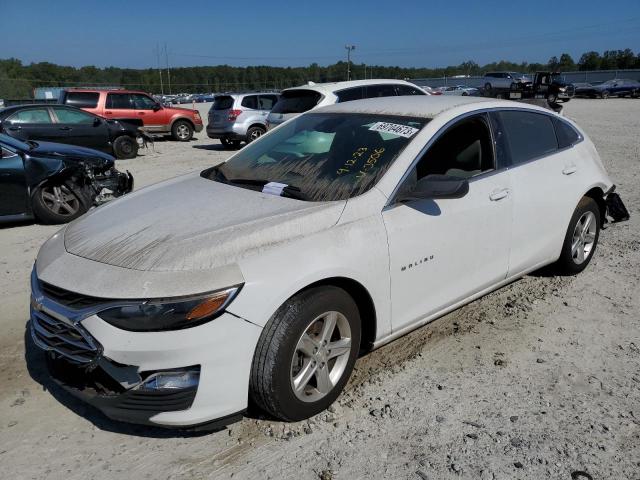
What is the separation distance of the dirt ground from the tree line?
56.4 m

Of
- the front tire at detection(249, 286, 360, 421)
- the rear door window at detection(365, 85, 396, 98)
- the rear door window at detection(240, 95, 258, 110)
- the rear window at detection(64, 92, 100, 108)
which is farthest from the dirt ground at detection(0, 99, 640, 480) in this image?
the rear window at detection(64, 92, 100, 108)

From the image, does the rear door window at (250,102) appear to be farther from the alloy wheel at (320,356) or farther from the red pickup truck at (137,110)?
the alloy wheel at (320,356)

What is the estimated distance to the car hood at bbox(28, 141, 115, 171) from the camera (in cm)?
696

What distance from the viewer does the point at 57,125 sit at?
12.6 m

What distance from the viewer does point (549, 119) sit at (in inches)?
173

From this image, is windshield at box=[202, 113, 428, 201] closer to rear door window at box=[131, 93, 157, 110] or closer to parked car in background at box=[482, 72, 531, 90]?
rear door window at box=[131, 93, 157, 110]

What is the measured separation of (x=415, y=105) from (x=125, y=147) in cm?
1147

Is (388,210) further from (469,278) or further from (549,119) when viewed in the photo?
(549,119)

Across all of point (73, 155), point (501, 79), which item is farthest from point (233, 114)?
point (501, 79)

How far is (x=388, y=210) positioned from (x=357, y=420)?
1.16m

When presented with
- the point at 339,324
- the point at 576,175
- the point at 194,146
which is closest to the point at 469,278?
the point at 339,324

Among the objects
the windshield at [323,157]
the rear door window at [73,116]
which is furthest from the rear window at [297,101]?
the windshield at [323,157]

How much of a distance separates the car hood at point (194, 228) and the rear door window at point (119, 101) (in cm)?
1515

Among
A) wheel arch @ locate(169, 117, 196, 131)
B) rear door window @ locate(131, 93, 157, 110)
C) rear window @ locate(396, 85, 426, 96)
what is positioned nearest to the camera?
rear window @ locate(396, 85, 426, 96)
